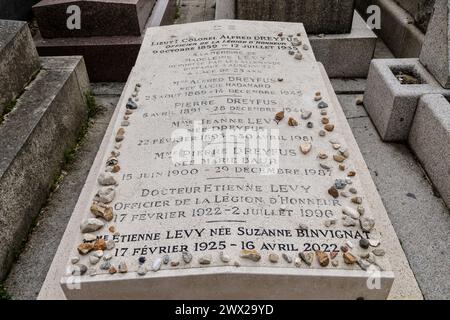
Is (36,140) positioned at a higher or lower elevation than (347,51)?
higher

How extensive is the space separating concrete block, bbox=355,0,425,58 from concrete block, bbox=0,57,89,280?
3234 mm

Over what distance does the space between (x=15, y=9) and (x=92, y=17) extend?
109cm

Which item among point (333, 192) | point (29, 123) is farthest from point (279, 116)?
point (29, 123)

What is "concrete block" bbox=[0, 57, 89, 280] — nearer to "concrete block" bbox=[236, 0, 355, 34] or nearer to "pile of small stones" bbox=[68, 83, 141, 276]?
"pile of small stones" bbox=[68, 83, 141, 276]

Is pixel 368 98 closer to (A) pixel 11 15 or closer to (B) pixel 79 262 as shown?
(B) pixel 79 262

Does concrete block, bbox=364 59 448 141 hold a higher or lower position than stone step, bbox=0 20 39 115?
lower

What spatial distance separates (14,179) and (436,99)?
2882 mm

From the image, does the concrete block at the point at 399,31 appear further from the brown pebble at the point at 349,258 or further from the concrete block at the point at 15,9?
the concrete block at the point at 15,9

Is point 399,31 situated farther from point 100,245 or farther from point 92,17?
point 100,245

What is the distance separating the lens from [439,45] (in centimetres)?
318

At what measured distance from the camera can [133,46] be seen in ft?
13.6

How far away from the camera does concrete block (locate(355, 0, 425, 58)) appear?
425 cm

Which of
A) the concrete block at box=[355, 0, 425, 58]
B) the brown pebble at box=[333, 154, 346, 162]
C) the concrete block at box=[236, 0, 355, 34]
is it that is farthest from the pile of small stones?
the concrete block at box=[355, 0, 425, 58]
